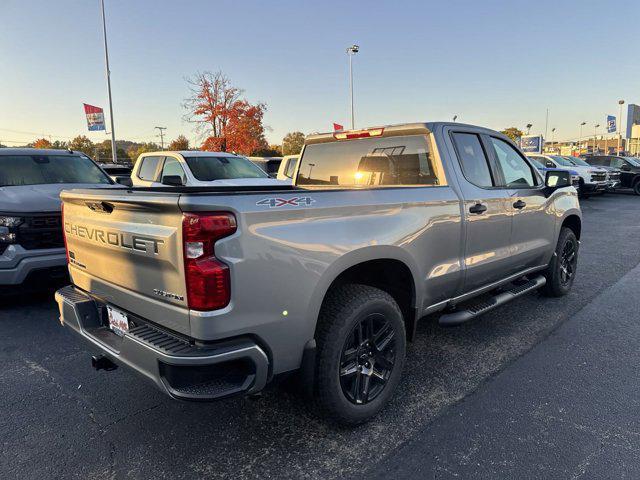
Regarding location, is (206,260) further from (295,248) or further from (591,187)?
(591,187)

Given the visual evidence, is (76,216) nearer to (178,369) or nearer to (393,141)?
(178,369)

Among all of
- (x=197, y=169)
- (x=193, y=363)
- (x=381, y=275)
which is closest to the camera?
(x=193, y=363)

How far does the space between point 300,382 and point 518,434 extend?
4.44ft

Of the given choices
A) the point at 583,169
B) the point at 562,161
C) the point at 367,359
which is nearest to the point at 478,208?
the point at 367,359

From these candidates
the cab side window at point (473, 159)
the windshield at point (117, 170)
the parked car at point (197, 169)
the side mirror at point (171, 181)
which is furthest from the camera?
the windshield at point (117, 170)

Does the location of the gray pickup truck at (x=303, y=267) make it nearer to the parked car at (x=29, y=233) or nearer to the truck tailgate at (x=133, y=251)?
the truck tailgate at (x=133, y=251)

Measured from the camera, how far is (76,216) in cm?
292

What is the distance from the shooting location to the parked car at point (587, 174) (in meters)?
18.8

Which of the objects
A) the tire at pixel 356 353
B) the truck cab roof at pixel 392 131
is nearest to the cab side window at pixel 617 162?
the truck cab roof at pixel 392 131

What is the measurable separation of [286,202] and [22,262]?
379 centimetres

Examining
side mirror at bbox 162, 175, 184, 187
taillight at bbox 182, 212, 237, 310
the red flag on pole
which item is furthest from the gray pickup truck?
the red flag on pole

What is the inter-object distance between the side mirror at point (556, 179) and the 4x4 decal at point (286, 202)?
335 centimetres

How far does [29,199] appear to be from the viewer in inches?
196

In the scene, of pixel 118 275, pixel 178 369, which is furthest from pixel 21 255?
pixel 178 369
